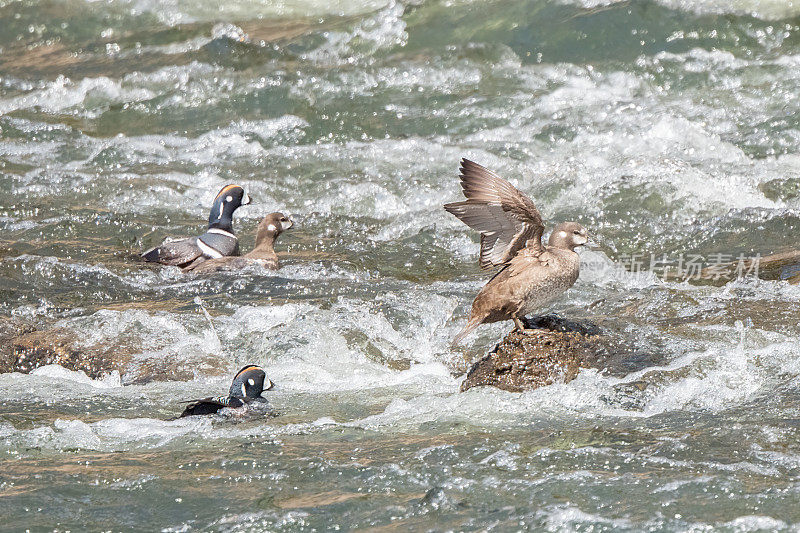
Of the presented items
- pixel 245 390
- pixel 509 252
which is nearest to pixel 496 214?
pixel 509 252

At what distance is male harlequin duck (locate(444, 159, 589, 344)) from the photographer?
489cm

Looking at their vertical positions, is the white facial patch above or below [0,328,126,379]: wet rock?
above

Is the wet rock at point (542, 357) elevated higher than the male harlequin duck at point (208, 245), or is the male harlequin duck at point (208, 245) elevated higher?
the male harlequin duck at point (208, 245)

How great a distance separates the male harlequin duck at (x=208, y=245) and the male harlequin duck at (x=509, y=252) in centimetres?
363

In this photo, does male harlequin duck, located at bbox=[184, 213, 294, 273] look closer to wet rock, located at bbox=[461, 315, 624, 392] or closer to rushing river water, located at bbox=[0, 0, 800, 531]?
rushing river water, located at bbox=[0, 0, 800, 531]

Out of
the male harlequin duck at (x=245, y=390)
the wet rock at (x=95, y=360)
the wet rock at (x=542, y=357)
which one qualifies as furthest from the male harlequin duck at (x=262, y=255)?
the wet rock at (x=542, y=357)

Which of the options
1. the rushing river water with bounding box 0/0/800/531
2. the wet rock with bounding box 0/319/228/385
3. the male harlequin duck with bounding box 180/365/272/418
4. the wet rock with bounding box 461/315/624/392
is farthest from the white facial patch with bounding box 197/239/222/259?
the wet rock with bounding box 461/315/624/392

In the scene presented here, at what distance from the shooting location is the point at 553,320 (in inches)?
200

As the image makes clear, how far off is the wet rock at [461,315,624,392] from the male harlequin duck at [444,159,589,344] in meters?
0.12

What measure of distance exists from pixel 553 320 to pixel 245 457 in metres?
1.77

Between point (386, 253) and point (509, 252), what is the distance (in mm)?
3489

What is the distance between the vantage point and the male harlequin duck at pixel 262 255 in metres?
8.20

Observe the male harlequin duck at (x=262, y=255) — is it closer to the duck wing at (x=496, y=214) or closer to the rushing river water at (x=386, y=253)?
the rushing river water at (x=386, y=253)

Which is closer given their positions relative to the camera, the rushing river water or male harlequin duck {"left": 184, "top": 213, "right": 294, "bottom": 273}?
the rushing river water
